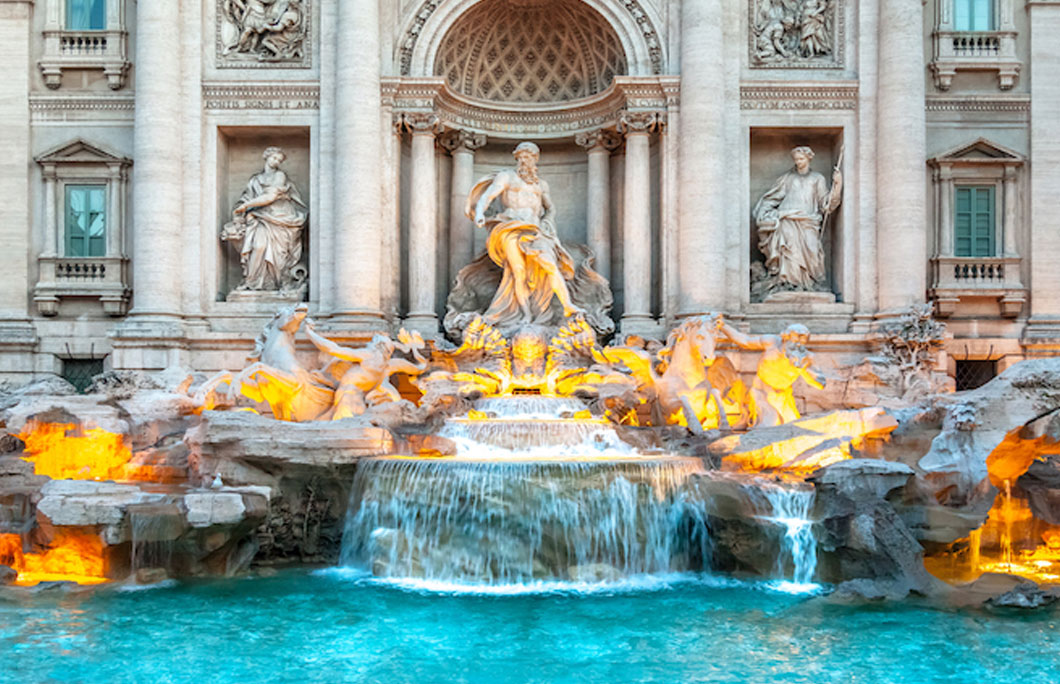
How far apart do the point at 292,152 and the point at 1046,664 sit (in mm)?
14795

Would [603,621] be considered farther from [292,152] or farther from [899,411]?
[292,152]

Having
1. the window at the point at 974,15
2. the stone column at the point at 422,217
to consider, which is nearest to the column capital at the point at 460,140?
the stone column at the point at 422,217

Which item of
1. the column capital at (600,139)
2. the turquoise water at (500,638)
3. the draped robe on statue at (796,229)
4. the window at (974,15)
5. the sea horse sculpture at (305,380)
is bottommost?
the turquoise water at (500,638)

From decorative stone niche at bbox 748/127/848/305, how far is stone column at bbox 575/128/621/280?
8.74 feet

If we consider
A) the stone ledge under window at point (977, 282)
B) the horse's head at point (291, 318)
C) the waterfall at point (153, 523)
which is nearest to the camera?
the waterfall at point (153, 523)

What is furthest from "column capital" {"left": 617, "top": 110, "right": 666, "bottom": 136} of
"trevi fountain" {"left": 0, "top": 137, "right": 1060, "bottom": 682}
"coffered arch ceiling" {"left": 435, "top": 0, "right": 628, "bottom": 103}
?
"trevi fountain" {"left": 0, "top": 137, "right": 1060, "bottom": 682}

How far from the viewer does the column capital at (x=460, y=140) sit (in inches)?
720

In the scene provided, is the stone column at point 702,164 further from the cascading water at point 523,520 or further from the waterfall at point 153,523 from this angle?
the waterfall at point 153,523

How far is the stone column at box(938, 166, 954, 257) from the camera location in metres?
17.6

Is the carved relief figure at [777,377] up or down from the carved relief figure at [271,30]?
down

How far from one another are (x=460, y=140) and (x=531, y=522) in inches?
384

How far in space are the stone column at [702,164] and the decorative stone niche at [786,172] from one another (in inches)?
44.7

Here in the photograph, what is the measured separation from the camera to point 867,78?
17062 mm

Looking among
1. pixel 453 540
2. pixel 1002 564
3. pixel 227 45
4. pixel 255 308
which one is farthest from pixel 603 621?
pixel 227 45
